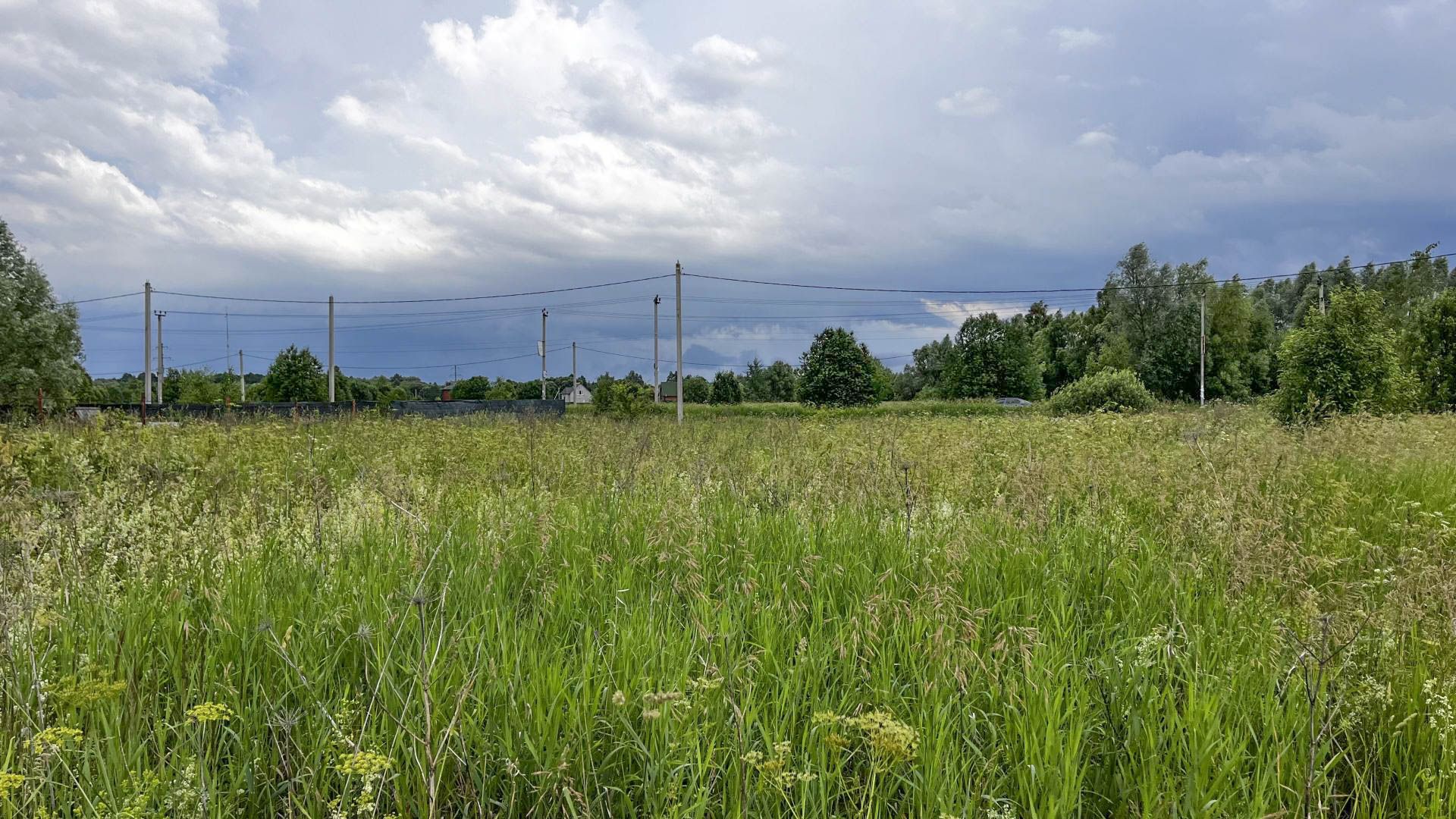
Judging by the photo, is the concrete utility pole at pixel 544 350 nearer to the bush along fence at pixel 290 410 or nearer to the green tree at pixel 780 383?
the bush along fence at pixel 290 410

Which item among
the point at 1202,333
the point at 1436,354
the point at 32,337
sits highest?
the point at 1202,333

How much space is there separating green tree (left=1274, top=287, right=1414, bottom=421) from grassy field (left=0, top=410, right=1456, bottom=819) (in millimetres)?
16417

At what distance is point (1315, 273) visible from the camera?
78.1 m

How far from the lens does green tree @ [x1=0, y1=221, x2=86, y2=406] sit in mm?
29781

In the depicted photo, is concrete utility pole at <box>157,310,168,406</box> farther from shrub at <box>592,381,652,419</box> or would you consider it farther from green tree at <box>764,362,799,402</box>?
green tree at <box>764,362,799,402</box>

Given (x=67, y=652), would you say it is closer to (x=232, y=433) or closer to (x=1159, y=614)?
(x=1159, y=614)

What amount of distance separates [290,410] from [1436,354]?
39.1 m

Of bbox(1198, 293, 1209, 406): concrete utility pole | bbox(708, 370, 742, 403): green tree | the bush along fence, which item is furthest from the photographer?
bbox(708, 370, 742, 403): green tree

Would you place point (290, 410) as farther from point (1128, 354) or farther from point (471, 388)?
point (471, 388)

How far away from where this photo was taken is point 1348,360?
17.7 metres

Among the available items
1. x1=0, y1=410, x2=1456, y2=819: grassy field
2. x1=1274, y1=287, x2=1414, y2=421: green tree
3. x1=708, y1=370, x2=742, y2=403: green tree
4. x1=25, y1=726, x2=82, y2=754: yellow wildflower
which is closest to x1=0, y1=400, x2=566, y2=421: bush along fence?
x1=0, y1=410, x2=1456, y2=819: grassy field

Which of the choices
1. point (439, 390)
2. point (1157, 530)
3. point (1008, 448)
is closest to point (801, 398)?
point (1008, 448)

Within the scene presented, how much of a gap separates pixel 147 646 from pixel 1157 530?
5.08m

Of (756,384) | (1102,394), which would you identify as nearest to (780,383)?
(756,384)
